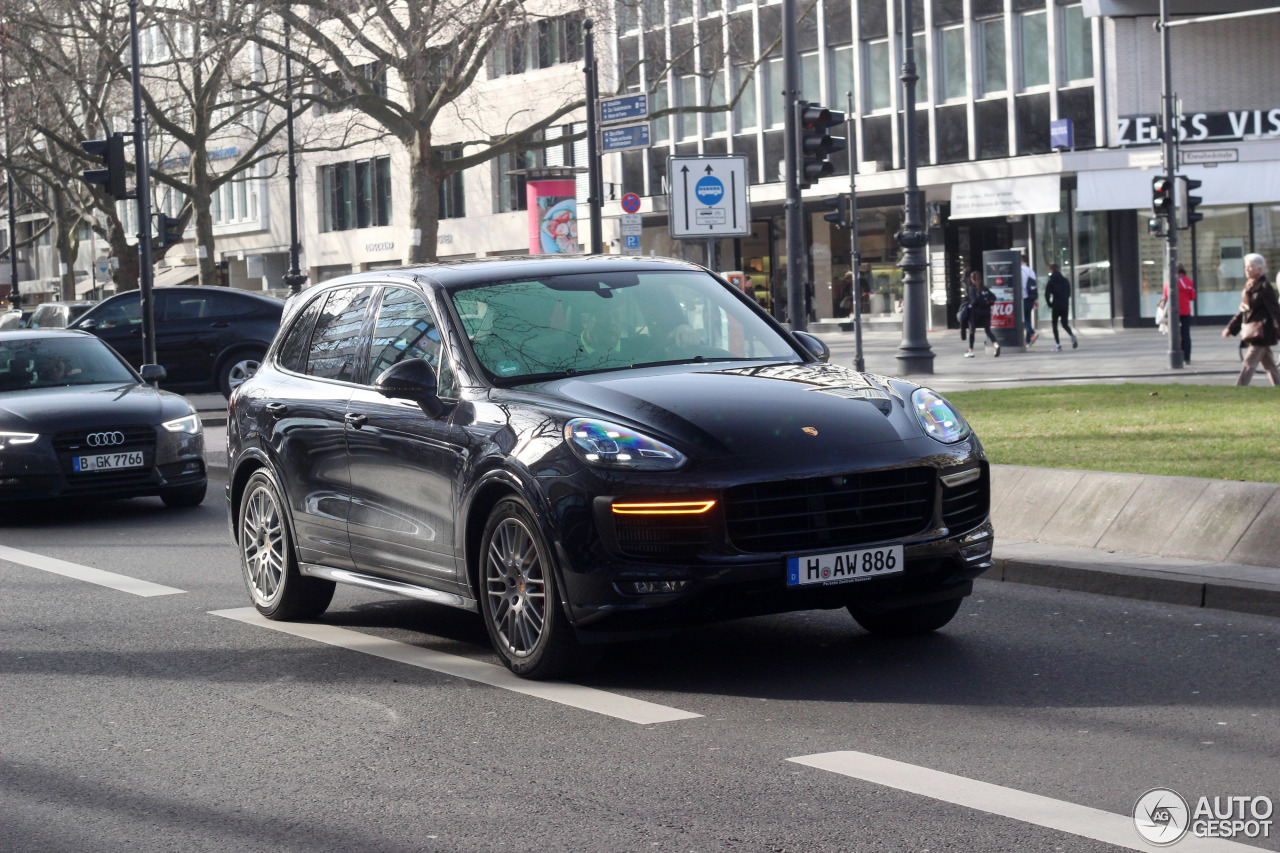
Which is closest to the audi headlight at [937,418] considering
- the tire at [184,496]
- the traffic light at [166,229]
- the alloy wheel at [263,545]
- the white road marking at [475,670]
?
the white road marking at [475,670]

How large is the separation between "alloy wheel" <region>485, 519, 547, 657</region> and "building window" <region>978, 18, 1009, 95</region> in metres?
38.7

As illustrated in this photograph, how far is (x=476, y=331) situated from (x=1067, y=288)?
1212 inches

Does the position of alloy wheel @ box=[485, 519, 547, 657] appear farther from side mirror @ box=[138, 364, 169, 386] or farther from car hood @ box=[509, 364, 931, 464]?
side mirror @ box=[138, 364, 169, 386]

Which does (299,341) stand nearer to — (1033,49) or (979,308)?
(979,308)

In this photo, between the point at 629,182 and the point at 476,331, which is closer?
the point at 476,331

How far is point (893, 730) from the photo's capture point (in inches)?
236

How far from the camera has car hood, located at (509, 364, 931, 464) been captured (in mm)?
6660

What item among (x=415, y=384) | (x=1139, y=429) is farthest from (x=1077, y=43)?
(x=415, y=384)

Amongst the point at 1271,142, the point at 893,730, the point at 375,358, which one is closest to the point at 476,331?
the point at 375,358

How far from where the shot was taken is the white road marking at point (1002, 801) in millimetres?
4594

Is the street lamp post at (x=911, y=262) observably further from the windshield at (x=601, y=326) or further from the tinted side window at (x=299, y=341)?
the windshield at (x=601, y=326)

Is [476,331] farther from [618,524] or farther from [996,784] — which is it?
[996,784]

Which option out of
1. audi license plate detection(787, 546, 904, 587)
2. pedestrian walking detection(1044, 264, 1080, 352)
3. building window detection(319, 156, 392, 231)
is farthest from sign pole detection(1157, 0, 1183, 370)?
building window detection(319, 156, 392, 231)

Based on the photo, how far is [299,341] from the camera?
901 centimetres
